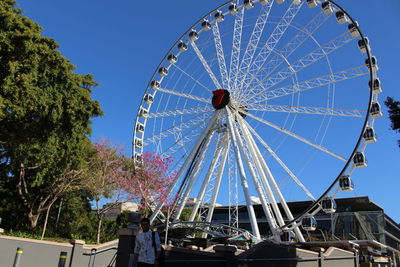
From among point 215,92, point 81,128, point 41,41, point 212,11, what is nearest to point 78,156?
point 81,128

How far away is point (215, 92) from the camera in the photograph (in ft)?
91.4

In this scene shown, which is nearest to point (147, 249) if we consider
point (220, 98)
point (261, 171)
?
point (261, 171)

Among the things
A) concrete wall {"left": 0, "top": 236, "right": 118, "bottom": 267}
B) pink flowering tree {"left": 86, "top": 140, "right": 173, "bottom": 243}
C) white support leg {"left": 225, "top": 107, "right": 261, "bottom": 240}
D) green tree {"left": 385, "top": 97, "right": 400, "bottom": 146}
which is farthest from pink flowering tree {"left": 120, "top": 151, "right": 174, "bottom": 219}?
green tree {"left": 385, "top": 97, "right": 400, "bottom": 146}

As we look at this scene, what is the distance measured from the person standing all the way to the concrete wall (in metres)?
6.29

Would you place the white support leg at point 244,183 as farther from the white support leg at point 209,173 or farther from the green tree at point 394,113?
the green tree at point 394,113

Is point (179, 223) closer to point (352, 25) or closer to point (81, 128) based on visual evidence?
point (81, 128)

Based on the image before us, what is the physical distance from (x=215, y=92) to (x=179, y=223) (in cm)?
1012

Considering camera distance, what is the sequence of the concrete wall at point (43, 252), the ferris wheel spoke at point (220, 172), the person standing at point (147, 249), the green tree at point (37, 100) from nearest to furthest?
the person standing at point (147, 249), the concrete wall at point (43, 252), the green tree at point (37, 100), the ferris wheel spoke at point (220, 172)

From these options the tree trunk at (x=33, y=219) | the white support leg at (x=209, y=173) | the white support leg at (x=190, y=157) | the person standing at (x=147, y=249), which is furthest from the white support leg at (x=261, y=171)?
the tree trunk at (x=33, y=219)

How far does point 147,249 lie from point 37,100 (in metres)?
14.5

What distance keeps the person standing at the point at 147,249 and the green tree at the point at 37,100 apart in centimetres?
1327

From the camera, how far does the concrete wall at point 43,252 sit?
43.7 ft

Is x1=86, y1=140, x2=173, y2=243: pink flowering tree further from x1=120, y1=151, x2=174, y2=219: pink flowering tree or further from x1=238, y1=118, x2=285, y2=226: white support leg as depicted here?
x1=238, y1=118, x2=285, y2=226: white support leg

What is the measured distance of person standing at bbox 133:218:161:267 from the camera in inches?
286
